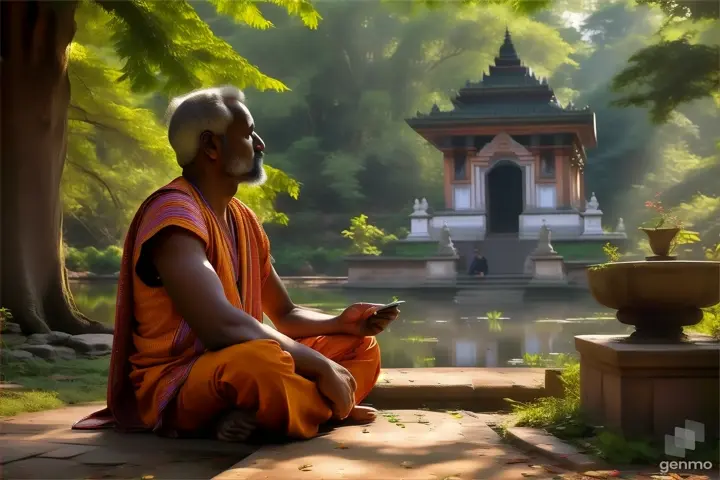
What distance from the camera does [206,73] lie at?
920 cm

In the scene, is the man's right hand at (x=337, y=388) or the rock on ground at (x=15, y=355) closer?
the man's right hand at (x=337, y=388)

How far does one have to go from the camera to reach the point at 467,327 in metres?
13.2

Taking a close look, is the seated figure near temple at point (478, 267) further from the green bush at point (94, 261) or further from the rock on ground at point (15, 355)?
the rock on ground at point (15, 355)

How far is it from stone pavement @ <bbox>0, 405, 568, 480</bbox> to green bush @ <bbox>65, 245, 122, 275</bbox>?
27.6 m

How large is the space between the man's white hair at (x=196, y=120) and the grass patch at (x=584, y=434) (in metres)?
1.73

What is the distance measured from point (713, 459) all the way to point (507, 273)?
20.6 m

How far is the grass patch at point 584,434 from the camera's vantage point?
310 cm

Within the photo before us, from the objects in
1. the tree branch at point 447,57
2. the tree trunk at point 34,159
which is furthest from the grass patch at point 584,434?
the tree branch at point 447,57

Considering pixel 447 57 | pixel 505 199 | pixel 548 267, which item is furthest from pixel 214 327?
pixel 447 57

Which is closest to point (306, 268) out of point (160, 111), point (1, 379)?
point (160, 111)

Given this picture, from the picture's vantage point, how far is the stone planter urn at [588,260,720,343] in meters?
3.48

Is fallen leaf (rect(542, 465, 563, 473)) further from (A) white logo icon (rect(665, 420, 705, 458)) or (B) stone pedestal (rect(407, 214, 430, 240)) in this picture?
(B) stone pedestal (rect(407, 214, 430, 240))

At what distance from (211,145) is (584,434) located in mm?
1878

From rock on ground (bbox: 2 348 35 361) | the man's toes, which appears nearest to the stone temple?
rock on ground (bbox: 2 348 35 361)
